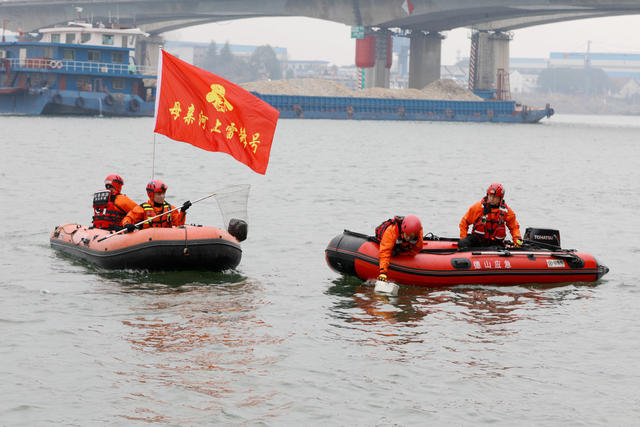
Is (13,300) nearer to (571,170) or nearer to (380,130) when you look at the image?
(571,170)

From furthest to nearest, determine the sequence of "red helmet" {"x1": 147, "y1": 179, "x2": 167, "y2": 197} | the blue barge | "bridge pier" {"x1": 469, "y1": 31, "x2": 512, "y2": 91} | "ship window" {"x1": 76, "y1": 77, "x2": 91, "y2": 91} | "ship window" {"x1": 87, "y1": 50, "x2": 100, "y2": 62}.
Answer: "bridge pier" {"x1": 469, "y1": 31, "x2": 512, "y2": 91}
the blue barge
"ship window" {"x1": 76, "y1": 77, "x2": 91, "y2": 91}
"ship window" {"x1": 87, "y1": 50, "x2": 100, "y2": 62}
"red helmet" {"x1": 147, "y1": 179, "x2": 167, "y2": 197}

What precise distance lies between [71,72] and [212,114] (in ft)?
200

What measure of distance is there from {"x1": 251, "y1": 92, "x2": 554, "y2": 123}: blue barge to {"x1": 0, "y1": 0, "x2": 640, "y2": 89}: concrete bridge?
707 centimetres

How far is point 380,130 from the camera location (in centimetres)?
8319

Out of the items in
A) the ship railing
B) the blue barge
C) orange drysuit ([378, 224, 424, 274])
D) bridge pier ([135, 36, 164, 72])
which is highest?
bridge pier ([135, 36, 164, 72])

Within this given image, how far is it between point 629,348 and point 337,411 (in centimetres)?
504

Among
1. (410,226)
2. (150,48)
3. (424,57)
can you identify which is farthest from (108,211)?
(150,48)

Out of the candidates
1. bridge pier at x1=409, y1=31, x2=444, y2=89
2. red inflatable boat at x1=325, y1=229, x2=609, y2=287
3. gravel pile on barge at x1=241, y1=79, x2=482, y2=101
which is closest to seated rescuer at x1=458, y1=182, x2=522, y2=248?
red inflatable boat at x1=325, y1=229, x2=609, y2=287

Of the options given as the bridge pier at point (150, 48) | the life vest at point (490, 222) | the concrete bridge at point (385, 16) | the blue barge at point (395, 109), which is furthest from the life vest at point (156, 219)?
the bridge pier at point (150, 48)

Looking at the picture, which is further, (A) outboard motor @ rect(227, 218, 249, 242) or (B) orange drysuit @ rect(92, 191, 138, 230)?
(B) orange drysuit @ rect(92, 191, 138, 230)

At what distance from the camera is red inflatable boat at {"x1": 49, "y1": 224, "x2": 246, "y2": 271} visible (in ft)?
50.8

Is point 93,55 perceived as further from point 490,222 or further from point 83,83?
point 490,222

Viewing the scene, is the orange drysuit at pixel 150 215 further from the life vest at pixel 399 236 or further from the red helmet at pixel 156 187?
the life vest at pixel 399 236

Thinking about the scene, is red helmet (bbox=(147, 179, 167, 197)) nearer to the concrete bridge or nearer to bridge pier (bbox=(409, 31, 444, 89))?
the concrete bridge
